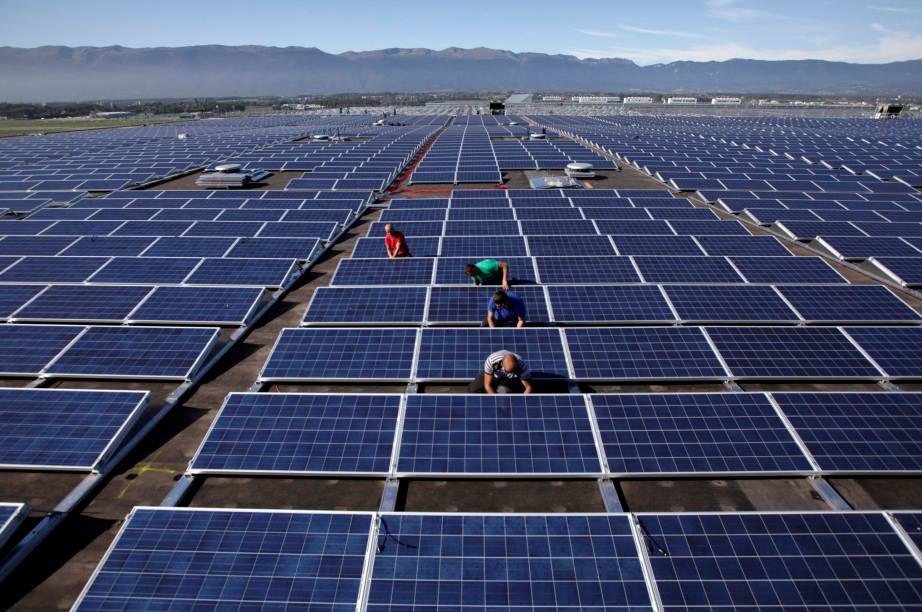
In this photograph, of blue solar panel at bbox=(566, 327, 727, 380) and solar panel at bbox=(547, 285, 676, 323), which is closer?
blue solar panel at bbox=(566, 327, 727, 380)

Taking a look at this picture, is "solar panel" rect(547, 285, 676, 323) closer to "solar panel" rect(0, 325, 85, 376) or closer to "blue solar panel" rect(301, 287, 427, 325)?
"blue solar panel" rect(301, 287, 427, 325)

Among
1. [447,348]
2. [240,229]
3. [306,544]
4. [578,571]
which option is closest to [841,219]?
[447,348]

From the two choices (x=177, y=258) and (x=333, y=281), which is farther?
(x=177, y=258)

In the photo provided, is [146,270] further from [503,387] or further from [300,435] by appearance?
[503,387]

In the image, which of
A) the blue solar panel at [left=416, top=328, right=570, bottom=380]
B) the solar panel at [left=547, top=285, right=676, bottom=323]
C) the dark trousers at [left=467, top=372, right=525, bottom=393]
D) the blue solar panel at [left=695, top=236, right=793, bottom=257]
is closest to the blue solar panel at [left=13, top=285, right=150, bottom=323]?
the blue solar panel at [left=416, top=328, right=570, bottom=380]

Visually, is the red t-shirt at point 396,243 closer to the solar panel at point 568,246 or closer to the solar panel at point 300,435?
the solar panel at point 568,246

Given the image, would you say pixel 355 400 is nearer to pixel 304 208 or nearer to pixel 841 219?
pixel 304 208

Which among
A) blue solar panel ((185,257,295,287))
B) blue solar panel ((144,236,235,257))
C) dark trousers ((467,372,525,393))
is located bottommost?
dark trousers ((467,372,525,393))
